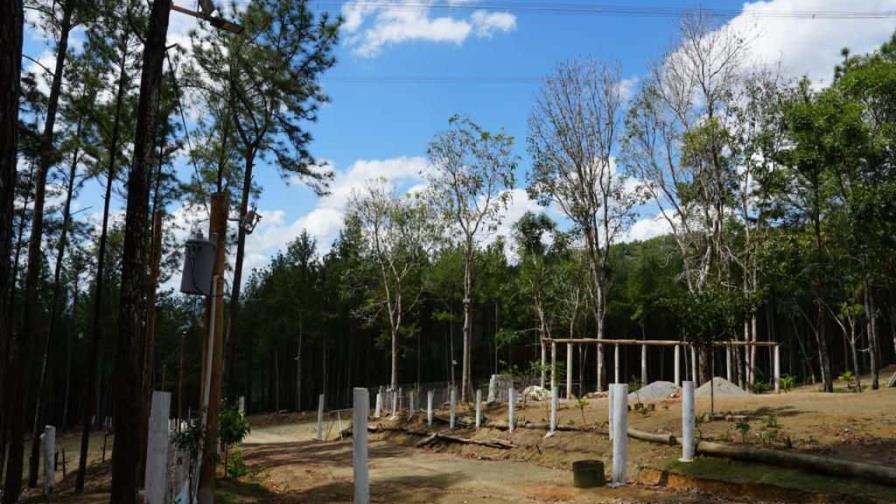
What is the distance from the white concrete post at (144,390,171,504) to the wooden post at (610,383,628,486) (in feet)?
20.4

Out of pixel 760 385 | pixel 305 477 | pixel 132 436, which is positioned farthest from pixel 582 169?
pixel 132 436

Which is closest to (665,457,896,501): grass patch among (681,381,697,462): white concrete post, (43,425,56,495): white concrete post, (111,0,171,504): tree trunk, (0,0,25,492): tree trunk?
(681,381,697,462): white concrete post

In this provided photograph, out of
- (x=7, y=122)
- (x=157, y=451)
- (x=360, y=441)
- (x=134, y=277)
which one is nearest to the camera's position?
(x=7, y=122)

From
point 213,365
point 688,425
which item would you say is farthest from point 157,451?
point 688,425

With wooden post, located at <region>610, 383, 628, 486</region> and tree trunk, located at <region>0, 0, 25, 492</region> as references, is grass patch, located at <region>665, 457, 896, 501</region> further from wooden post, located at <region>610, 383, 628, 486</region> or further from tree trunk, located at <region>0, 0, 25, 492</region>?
tree trunk, located at <region>0, 0, 25, 492</region>

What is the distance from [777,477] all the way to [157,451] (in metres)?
7.64

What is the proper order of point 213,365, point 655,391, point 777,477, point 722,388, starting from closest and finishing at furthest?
point 213,365 < point 777,477 < point 722,388 < point 655,391

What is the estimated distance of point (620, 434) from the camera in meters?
10.3

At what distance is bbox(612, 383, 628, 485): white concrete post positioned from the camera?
33.9ft

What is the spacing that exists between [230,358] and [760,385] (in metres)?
16.1

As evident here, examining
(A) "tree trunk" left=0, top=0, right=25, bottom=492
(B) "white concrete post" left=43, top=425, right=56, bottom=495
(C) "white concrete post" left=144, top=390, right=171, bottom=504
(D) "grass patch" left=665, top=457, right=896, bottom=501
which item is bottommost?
(B) "white concrete post" left=43, top=425, right=56, bottom=495

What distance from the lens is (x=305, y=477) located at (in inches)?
561

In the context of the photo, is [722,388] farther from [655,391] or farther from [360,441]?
[360,441]

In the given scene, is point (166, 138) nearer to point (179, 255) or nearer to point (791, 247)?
point (179, 255)
